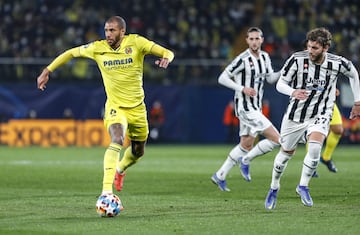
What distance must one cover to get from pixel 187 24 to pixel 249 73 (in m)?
19.3

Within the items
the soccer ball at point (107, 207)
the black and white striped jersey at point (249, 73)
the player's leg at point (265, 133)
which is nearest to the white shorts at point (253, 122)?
the player's leg at point (265, 133)

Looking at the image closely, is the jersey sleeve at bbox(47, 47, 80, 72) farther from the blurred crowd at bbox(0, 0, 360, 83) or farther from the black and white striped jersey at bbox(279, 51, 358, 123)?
the blurred crowd at bbox(0, 0, 360, 83)

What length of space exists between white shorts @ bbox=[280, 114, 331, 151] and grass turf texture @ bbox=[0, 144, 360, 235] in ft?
2.64

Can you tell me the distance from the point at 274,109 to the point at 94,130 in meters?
5.86

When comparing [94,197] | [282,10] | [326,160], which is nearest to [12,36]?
[282,10]

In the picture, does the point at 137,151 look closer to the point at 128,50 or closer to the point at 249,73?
the point at 128,50

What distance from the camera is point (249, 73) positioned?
51.0ft

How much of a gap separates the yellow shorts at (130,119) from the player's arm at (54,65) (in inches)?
30.2

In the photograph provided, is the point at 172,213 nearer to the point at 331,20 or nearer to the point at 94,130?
the point at 94,130

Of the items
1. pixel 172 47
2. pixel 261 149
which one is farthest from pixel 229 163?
pixel 172 47

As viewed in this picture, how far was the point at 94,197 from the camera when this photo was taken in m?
13.2

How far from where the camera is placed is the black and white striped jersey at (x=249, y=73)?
50.9 feet

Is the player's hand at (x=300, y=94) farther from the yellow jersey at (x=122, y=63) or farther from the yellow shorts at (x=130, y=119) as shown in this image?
the yellow shorts at (x=130, y=119)

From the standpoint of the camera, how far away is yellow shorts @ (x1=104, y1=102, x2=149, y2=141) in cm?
1188
